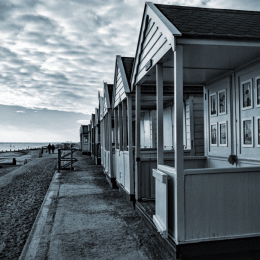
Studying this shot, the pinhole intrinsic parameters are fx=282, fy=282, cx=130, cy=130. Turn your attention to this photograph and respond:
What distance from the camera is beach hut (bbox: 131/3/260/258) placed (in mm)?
3830

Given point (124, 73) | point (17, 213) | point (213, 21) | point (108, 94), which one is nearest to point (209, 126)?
point (213, 21)

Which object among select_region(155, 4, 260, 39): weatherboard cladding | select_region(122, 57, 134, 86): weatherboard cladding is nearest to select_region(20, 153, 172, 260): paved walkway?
select_region(155, 4, 260, 39): weatherboard cladding

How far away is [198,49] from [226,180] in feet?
6.30

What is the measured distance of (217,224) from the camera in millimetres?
3930

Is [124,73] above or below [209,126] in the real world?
above

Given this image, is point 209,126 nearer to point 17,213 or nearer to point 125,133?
point 125,133

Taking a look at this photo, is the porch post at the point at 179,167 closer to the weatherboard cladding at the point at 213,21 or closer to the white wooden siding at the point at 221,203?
the white wooden siding at the point at 221,203

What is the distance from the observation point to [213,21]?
4336 mm

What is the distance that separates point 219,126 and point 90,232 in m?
3.36

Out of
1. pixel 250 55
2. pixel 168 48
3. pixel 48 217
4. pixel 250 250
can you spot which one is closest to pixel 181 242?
pixel 250 250

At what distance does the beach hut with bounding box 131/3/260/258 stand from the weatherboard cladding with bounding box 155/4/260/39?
11 mm

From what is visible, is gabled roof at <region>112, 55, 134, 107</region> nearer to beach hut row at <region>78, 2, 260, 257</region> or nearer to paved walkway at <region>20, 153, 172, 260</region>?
beach hut row at <region>78, 2, 260, 257</region>

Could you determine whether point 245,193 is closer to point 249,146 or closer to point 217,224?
point 217,224

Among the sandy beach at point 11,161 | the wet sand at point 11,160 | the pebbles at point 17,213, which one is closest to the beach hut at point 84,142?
the sandy beach at point 11,161
